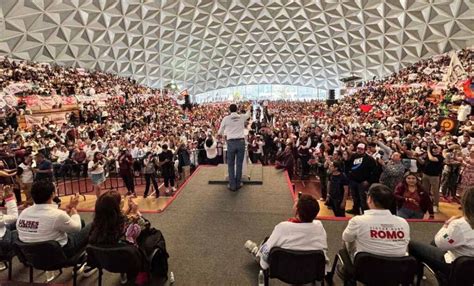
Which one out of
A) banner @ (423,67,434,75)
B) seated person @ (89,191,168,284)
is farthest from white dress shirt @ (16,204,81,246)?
banner @ (423,67,434,75)

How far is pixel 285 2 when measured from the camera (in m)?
32.0

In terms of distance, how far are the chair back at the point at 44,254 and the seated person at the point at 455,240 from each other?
3.74m

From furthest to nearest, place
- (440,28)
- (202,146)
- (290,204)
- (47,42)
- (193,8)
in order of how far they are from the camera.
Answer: (193,8), (440,28), (47,42), (202,146), (290,204)

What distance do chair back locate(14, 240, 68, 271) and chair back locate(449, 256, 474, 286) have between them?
3.74 metres

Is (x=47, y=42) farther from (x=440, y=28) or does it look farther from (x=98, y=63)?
(x=440, y=28)

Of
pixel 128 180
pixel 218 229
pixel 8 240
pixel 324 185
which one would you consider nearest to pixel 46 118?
pixel 128 180

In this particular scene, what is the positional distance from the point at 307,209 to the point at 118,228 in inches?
74.4

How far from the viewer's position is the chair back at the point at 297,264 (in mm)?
2766

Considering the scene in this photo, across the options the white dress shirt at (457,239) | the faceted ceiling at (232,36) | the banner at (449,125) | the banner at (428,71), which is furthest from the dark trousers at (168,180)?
the banner at (428,71)

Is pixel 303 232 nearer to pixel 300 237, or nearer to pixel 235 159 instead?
pixel 300 237

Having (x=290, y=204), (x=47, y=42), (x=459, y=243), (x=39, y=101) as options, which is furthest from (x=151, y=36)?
(x=459, y=243)

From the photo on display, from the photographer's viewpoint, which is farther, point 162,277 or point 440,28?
point 440,28

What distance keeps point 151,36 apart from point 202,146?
89.8 feet

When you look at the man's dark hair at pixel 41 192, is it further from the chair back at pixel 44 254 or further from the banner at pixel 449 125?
the banner at pixel 449 125
